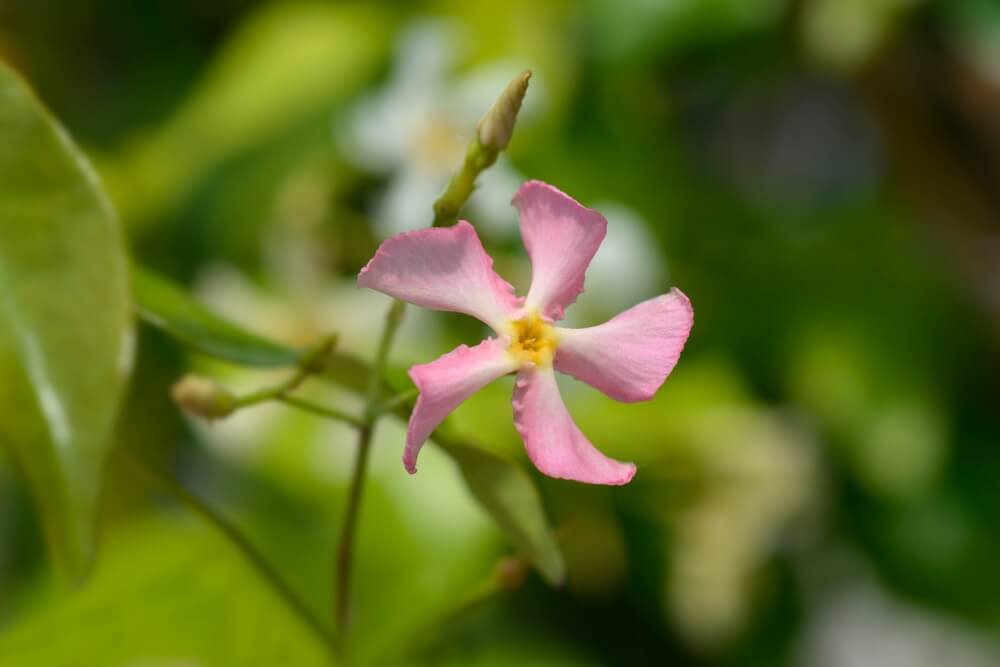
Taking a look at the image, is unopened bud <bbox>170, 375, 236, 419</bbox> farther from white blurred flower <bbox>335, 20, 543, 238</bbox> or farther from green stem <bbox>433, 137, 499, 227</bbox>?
white blurred flower <bbox>335, 20, 543, 238</bbox>

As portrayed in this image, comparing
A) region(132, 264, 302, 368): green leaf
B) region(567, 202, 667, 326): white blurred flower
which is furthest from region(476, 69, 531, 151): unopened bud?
region(567, 202, 667, 326): white blurred flower

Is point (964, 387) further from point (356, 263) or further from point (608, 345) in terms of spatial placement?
point (608, 345)

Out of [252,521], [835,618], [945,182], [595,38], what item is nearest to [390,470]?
[252,521]

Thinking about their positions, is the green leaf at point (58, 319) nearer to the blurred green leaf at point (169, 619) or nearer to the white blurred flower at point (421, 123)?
the blurred green leaf at point (169, 619)

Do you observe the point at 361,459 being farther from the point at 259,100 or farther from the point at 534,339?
the point at 259,100

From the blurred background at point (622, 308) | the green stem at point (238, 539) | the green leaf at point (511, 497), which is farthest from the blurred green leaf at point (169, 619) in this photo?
the green leaf at point (511, 497)

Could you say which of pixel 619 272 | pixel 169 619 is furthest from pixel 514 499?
pixel 619 272
